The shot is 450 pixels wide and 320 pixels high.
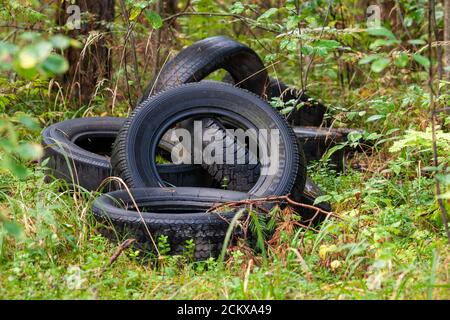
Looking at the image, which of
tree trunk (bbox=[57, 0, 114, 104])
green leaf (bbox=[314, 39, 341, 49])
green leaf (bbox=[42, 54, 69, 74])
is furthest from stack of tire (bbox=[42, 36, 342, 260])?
green leaf (bbox=[42, 54, 69, 74])

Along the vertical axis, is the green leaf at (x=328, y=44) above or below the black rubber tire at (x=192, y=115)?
above

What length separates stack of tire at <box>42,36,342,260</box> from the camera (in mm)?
4668

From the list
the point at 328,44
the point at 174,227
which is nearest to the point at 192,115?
the point at 328,44

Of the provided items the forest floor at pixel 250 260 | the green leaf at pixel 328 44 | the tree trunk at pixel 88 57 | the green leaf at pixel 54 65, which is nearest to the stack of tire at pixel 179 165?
the forest floor at pixel 250 260

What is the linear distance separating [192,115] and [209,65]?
982mm

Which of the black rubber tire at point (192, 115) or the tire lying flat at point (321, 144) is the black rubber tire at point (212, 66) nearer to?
the black rubber tire at point (192, 115)

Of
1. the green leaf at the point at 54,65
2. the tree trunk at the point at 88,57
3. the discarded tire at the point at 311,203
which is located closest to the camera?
the green leaf at the point at 54,65

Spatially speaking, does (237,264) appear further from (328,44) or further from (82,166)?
(328,44)

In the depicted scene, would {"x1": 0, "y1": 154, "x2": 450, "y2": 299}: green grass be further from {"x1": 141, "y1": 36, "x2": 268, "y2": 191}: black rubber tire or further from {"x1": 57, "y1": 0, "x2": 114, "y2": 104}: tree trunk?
{"x1": 57, "y1": 0, "x2": 114, "y2": 104}: tree trunk

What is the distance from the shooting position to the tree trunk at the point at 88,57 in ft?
27.4

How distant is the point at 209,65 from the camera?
6.95 meters

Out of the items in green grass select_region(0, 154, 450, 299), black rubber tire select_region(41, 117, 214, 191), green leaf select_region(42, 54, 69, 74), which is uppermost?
green leaf select_region(42, 54, 69, 74)

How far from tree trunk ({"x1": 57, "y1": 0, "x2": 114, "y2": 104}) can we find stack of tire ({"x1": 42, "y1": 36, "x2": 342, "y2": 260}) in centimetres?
137

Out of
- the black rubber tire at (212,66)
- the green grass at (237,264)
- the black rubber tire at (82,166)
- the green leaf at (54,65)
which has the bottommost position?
the green grass at (237,264)
